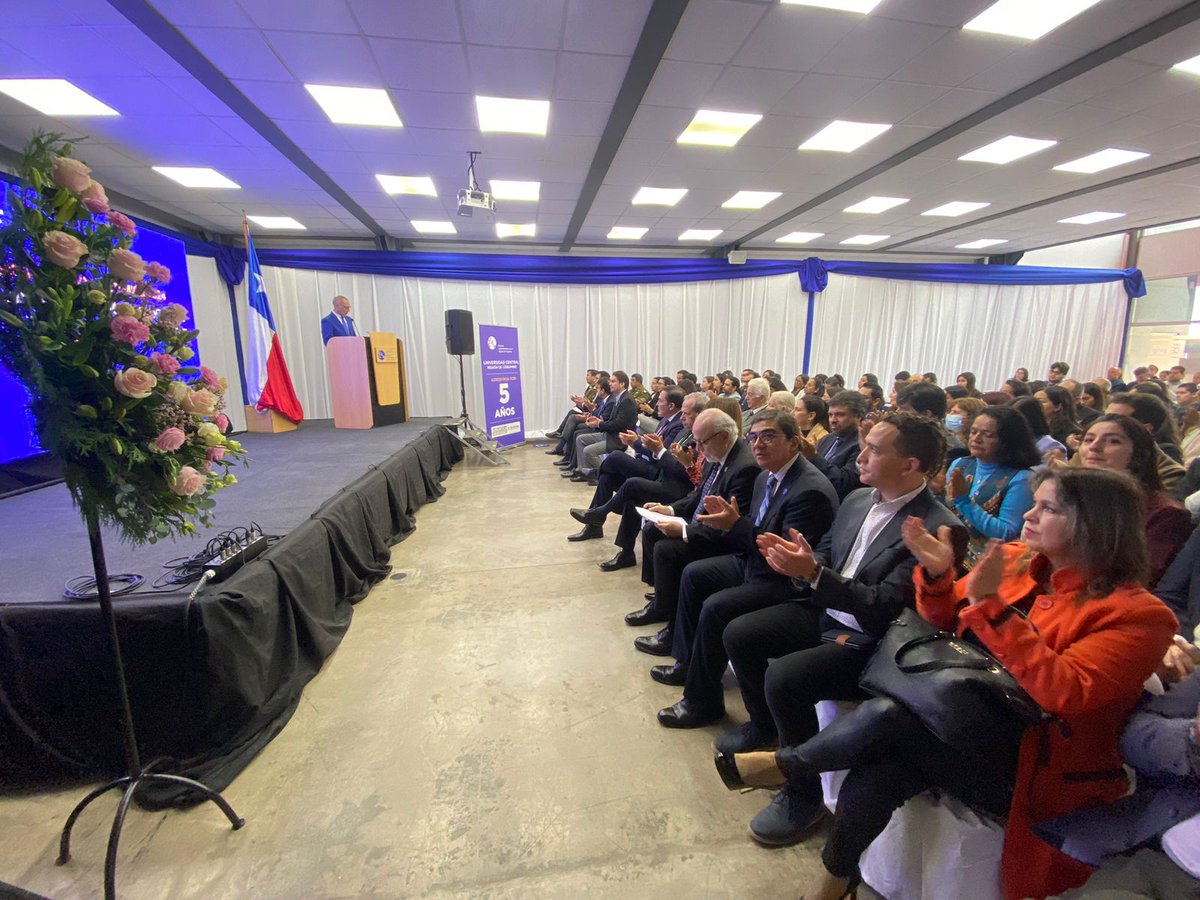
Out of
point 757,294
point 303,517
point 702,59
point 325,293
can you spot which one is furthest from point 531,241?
point 303,517

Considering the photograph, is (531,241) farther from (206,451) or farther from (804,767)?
(804,767)

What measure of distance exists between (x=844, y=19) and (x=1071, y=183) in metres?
4.73

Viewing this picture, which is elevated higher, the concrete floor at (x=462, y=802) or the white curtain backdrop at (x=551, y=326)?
the white curtain backdrop at (x=551, y=326)

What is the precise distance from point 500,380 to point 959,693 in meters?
6.43

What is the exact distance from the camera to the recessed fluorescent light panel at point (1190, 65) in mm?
3182

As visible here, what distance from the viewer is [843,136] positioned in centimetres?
426

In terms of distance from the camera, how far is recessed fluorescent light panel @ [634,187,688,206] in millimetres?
5497

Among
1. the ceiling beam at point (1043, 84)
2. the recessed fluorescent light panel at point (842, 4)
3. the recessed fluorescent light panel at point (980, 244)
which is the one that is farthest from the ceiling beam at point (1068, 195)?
the recessed fluorescent light panel at point (842, 4)

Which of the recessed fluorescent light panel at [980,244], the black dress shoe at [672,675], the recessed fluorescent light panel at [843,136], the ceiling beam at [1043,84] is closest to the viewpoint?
the black dress shoe at [672,675]

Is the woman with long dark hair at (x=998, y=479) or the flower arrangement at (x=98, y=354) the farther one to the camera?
the woman with long dark hair at (x=998, y=479)

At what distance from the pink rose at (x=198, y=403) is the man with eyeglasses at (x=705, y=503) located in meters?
1.79

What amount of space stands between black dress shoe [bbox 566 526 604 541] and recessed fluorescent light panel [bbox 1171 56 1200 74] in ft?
16.2

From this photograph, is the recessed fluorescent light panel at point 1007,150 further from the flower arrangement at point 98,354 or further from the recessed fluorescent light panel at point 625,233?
the flower arrangement at point 98,354

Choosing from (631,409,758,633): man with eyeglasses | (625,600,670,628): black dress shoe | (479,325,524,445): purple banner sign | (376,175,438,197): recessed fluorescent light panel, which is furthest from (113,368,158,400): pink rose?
(479,325,524,445): purple banner sign
